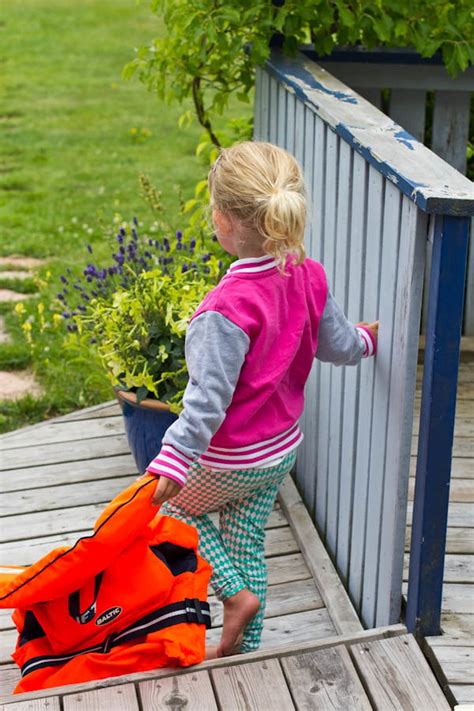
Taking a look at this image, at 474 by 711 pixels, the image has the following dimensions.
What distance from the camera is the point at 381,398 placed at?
8.28ft

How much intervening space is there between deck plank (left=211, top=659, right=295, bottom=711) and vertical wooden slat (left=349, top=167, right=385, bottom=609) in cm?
48

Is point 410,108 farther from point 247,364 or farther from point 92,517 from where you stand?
point 247,364

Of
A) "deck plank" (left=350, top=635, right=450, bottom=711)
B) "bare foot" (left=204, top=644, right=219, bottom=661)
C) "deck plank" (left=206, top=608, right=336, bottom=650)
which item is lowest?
"deck plank" (left=206, top=608, right=336, bottom=650)

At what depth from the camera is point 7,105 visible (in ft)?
31.9

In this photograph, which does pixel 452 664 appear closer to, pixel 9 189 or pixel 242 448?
pixel 242 448

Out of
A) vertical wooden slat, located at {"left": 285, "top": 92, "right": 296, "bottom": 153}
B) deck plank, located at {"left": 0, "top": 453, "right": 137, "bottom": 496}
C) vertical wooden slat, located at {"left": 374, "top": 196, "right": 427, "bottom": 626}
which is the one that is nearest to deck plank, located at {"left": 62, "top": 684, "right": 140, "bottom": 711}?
vertical wooden slat, located at {"left": 374, "top": 196, "right": 427, "bottom": 626}

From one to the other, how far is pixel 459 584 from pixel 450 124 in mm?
2111

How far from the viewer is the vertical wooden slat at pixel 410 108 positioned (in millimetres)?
4133

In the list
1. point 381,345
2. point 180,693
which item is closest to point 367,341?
point 381,345

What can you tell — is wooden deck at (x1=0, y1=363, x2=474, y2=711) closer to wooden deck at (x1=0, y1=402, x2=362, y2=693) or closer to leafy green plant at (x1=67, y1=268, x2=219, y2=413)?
wooden deck at (x1=0, y1=402, x2=362, y2=693)

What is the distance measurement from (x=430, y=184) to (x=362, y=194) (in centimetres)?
46

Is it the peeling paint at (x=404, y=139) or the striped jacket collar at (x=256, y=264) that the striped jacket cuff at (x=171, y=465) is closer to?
the striped jacket collar at (x=256, y=264)

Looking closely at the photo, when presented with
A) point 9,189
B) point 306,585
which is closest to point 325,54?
point 306,585

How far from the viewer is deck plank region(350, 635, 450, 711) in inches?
89.0
